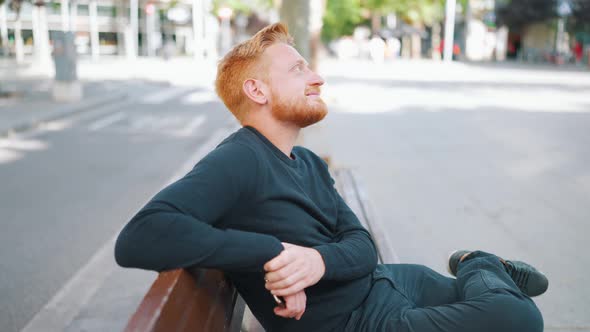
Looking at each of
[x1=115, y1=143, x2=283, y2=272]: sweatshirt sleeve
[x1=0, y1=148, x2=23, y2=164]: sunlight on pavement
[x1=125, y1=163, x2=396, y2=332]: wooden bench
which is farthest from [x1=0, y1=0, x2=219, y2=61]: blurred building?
[x1=115, y1=143, x2=283, y2=272]: sweatshirt sleeve

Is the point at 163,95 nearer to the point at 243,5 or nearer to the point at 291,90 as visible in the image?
the point at 291,90

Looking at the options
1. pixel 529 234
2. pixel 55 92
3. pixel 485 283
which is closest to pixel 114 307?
pixel 485 283

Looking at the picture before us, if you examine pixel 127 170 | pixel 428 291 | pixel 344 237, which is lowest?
pixel 127 170

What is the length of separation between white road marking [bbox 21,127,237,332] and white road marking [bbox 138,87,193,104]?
42.4ft

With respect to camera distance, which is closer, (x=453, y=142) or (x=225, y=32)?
(x=453, y=142)

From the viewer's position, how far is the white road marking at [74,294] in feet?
11.0

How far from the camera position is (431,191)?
249 inches

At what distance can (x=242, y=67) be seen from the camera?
2.12 metres

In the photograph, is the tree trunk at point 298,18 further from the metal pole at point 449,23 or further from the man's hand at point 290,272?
the metal pole at point 449,23

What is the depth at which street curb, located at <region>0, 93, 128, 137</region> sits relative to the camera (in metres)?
11.1

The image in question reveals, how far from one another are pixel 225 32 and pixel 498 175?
52.1 meters

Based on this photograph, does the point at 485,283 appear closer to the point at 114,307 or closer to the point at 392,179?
the point at 114,307

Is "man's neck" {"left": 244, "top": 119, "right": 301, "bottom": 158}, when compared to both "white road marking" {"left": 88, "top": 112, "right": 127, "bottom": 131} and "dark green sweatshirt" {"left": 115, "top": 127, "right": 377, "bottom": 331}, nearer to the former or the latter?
"dark green sweatshirt" {"left": 115, "top": 127, "right": 377, "bottom": 331}

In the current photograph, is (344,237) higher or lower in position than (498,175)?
higher
